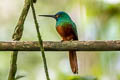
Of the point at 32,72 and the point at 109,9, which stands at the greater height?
the point at 109,9

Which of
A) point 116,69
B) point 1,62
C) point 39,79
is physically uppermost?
point 116,69

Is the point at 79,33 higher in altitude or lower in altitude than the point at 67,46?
lower

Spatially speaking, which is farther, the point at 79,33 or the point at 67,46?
the point at 79,33

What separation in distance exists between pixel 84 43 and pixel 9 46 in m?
0.41

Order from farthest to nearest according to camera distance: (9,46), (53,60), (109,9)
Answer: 1. (53,60)
2. (109,9)
3. (9,46)

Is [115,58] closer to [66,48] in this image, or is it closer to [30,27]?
[66,48]

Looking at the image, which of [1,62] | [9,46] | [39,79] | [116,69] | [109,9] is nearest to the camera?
[9,46]

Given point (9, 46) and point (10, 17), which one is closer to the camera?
point (9, 46)

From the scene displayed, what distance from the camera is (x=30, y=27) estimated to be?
7684 millimetres

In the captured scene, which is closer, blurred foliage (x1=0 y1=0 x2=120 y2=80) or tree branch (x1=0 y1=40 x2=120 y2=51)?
tree branch (x1=0 y1=40 x2=120 y2=51)

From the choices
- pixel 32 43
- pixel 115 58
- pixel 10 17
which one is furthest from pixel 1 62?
pixel 32 43

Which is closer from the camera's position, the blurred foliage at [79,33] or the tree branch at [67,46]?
the tree branch at [67,46]

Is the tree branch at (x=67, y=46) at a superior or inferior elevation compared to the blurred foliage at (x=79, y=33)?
superior

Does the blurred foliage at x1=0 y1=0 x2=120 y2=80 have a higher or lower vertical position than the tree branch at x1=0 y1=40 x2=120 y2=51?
lower
